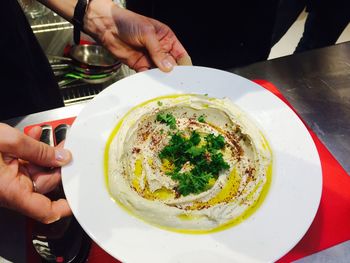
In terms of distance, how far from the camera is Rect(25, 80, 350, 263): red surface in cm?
117

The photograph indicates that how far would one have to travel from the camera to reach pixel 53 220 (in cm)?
105

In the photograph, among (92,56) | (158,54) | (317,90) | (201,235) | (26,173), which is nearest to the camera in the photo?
(201,235)

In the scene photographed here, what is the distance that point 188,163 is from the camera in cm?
125

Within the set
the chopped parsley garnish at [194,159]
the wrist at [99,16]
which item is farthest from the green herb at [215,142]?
the wrist at [99,16]

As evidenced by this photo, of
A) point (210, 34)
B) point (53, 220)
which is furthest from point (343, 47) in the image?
point (53, 220)

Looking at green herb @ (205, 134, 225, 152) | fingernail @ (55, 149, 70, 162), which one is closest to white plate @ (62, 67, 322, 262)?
fingernail @ (55, 149, 70, 162)

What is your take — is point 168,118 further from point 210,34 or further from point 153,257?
point 210,34

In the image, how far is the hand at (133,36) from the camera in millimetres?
1509

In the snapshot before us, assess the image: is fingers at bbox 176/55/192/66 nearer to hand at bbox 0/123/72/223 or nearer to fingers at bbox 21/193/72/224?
hand at bbox 0/123/72/223

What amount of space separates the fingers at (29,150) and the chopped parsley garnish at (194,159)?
384 mm

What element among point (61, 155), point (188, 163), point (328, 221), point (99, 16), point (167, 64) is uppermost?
point (99, 16)

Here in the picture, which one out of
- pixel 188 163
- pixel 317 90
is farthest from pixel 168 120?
pixel 317 90

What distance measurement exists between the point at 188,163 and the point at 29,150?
0.56 metres

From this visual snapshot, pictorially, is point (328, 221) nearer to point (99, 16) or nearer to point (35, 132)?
point (35, 132)
